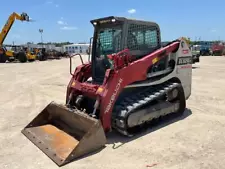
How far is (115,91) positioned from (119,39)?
3.75 ft

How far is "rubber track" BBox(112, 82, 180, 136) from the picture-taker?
4.43m

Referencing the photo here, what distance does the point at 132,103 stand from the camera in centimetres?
467

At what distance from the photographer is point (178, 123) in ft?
17.7

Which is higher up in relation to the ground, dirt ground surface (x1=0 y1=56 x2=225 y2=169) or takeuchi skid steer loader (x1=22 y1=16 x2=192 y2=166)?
takeuchi skid steer loader (x1=22 y1=16 x2=192 y2=166)

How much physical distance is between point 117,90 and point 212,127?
212cm

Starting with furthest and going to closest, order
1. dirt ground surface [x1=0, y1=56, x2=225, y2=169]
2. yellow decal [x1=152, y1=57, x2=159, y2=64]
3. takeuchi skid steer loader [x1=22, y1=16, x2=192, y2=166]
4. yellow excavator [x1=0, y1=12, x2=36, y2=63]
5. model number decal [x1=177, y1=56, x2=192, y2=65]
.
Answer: yellow excavator [x1=0, y1=12, x2=36, y2=63], model number decal [x1=177, y1=56, x2=192, y2=65], yellow decal [x1=152, y1=57, x2=159, y2=64], takeuchi skid steer loader [x1=22, y1=16, x2=192, y2=166], dirt ground surface [x1=0, y1=56, x2=225, y2=169]

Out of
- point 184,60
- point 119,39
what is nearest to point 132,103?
point 119,39

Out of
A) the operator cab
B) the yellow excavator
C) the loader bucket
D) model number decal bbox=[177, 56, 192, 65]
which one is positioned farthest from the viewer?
the yellow excavator

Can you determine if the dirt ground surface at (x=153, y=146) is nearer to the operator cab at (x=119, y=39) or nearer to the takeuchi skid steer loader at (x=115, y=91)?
the takeuchi skid steer loader at (x=115, y=91)

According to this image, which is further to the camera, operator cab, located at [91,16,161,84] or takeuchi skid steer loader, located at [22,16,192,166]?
operator cab, located at [91,16,161,84]

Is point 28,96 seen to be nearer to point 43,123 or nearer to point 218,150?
point 43,123

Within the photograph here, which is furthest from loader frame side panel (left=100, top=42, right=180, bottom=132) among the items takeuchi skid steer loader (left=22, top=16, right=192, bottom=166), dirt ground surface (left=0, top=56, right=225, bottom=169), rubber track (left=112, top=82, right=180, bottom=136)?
dirt ground surface (left=0, top=56, right=225, bottom=169)

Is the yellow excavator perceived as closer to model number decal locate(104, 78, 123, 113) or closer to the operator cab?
the operator cab

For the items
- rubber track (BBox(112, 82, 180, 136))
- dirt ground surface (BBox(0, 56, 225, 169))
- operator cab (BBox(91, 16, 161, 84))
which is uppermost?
operator cab (BBox(91, 16, 161, 84))
